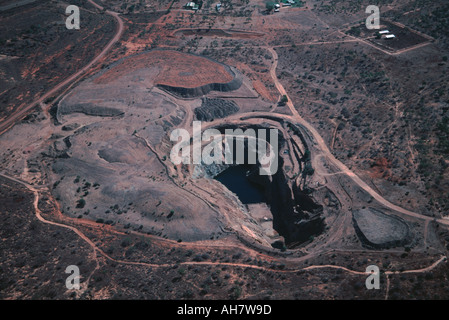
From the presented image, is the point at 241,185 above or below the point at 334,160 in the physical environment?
below

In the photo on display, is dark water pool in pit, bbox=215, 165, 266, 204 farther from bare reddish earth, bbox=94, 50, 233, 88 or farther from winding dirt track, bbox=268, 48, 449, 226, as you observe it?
bare reddish earth, bbox=94, 50, 233, 88

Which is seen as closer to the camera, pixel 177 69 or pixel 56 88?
pixel 56 88

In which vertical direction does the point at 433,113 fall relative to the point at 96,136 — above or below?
above

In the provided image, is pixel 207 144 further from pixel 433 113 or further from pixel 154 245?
pixel 433 113

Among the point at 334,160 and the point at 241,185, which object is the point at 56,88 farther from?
the point at 334,160

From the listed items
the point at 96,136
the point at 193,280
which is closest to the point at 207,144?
the point at 96,136

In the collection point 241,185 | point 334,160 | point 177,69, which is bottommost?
point 241,185

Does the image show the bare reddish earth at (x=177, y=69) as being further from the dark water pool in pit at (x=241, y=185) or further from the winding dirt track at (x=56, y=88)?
the dark water pool in pit at (x=241, y=185)

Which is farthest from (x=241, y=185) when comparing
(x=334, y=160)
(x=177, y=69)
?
(x=177, y=69)

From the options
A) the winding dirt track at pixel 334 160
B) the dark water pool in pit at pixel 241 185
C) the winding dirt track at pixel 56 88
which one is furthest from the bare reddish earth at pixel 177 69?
the dark water pool in pit at pixel 241 185
